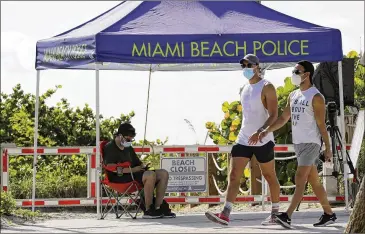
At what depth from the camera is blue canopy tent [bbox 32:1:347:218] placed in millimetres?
15031

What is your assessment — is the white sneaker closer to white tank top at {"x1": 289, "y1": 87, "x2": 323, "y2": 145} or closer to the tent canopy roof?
white tank top at {"x1": 289, "y1": 87, "x2": 323, "y2": 145}

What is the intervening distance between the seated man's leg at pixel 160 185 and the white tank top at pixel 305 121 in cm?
268

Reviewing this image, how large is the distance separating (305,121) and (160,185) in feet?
9.59

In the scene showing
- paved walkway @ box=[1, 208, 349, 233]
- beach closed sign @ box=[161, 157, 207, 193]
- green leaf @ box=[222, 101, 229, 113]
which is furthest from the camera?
green leaf @ box=[222, 101, 229, 113]

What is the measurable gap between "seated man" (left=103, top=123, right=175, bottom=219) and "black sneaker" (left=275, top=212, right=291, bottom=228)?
247 cm

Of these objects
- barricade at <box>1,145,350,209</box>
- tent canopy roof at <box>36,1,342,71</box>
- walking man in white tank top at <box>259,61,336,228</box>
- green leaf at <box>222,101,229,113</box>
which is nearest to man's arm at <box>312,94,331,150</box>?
walking man in white tank top at <box>259,61,336,228</box>

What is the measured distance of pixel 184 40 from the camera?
15.1 meters

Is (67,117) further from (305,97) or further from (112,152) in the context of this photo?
(305,97)

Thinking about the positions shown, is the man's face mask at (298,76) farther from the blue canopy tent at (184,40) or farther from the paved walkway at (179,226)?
the blue canopy tent at (184,40)

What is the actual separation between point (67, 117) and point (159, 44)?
8.76 meters

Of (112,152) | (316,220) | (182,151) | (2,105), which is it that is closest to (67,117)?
(2,105)

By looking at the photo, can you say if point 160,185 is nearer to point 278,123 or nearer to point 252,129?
point 252,129

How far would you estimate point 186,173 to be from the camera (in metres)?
17.0

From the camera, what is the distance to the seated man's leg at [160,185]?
50.0ft
